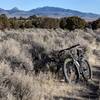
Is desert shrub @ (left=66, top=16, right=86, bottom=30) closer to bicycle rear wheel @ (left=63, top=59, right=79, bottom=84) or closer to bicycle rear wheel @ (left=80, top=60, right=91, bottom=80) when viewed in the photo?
bicycle rear wheel @ (left=80, top=60, right=91, bottom=80)

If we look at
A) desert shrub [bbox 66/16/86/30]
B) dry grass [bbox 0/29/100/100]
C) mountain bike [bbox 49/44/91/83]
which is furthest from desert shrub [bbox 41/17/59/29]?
mountain bike [bbox 49/44/91/83]

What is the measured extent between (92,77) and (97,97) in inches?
110

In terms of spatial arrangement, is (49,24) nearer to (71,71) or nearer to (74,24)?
(74,24)

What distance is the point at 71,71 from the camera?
11.5 meters

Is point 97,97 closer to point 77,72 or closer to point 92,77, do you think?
point 77,72

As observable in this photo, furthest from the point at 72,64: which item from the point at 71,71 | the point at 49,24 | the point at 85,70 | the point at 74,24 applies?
the point at 49,24

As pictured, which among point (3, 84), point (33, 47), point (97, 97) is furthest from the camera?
point (33, 47)

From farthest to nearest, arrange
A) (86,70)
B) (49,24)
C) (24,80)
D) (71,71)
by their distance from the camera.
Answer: (49,24)
(86,70)
(71,71)
(24,80)

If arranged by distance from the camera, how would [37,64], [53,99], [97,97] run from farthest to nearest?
[37,64], [97,97], [53,99]

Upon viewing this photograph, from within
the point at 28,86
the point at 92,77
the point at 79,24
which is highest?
the point at 28,86

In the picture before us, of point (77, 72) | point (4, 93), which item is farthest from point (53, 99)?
point (77, 72)

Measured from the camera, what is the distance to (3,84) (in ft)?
26.8

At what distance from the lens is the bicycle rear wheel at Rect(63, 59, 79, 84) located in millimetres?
11344

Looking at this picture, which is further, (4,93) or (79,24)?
(79,24)
